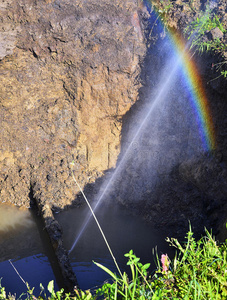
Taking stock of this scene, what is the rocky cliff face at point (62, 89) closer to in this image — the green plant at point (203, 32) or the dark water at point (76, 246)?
the dark water at point (76, 246)

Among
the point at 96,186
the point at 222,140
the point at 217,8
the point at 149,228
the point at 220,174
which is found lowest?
the point at 149,228

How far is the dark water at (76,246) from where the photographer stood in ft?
13.4

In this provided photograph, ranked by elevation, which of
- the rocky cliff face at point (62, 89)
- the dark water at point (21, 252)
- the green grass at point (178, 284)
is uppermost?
the rocky cliff face at point (62, 89)

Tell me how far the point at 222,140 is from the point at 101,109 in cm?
247

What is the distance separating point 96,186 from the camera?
18.6 feet

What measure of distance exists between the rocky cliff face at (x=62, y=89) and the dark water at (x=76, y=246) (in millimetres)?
452

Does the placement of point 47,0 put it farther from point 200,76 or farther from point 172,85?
point 200,76

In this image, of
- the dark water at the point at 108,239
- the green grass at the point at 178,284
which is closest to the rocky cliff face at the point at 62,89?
the dark water at the point at 108,239

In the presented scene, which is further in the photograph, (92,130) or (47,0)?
(92,130)

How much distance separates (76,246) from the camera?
15.2 feet

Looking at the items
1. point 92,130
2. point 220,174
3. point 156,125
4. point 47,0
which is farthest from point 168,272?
point 47,0

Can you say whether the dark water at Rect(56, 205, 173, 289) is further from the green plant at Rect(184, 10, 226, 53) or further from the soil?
Answer: the green plant at Rect(184, 10, 226, 53)

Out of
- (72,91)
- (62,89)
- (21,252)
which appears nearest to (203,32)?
(72,91)

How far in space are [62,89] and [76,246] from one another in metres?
2.95
